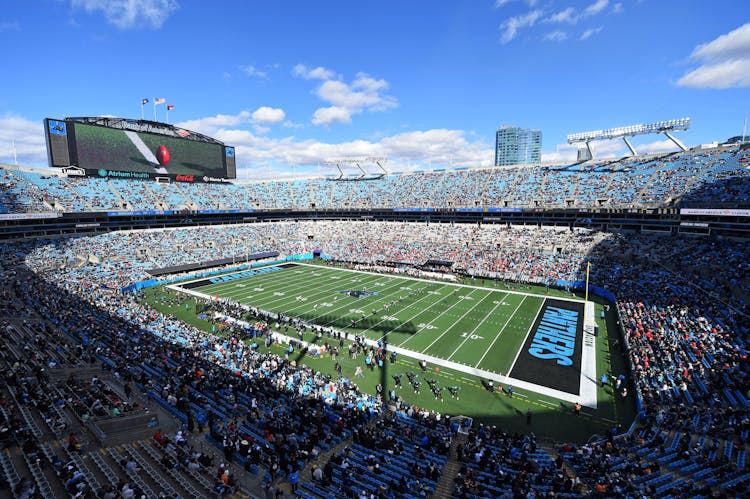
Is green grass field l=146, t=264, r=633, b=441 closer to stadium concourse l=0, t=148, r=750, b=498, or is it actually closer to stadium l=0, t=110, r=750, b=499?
stadium l=0, t=110, r=750, b=499

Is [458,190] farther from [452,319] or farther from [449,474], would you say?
[449,474]

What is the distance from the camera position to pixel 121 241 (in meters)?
45.8

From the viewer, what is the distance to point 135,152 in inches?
2084

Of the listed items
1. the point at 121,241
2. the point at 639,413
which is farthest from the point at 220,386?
the point at 121,241

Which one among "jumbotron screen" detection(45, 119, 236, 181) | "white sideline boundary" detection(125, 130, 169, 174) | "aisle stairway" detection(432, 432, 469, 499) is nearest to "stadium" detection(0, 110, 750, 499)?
"aisle stairway" detection(432, 432, 469, 499)

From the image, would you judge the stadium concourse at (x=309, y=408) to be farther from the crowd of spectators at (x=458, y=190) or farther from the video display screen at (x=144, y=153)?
the video display screen at (x=144, y=153)

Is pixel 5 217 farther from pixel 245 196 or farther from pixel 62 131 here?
pixel 245 196

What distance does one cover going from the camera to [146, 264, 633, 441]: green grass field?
16.5 m

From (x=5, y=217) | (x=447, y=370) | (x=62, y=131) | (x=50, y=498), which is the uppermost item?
(x=62, y=131)

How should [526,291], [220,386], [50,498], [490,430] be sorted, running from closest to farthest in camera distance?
1. [50,498]
2. [490,430]
3. [220,386]
4. [526,291]

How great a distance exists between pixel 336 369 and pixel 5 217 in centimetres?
4162

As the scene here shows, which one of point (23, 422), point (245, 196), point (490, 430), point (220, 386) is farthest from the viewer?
point (245, 196)

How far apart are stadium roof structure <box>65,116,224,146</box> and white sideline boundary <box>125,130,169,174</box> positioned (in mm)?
865

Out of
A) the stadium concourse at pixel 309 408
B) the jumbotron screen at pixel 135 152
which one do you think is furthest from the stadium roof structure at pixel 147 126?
the stadium concourse at pixel 309 408
